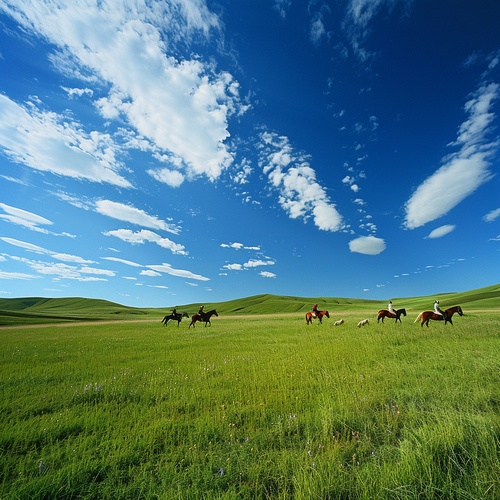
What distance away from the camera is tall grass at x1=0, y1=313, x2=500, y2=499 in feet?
13.6

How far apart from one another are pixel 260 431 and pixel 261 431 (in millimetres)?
28

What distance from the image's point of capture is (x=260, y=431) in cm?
601

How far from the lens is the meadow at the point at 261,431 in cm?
413

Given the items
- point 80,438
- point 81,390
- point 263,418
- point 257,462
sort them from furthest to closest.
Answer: point 81,390 < point 263,418 < point 80,438 < point 257,462

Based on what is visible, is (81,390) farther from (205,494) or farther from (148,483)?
(205,494)

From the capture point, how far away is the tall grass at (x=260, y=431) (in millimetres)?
4137

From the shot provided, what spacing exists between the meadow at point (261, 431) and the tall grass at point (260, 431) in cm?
3

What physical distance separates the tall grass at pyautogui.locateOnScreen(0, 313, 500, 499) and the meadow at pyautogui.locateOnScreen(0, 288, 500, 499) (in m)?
0.03

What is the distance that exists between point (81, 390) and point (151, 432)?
4.88 meters

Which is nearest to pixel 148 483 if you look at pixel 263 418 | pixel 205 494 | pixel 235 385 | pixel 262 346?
pixel 205 494

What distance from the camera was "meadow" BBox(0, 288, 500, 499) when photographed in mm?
4129

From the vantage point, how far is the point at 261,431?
237 inches

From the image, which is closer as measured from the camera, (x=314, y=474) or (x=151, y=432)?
(x=314, y=474)

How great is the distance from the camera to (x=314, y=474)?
4.21 meters
